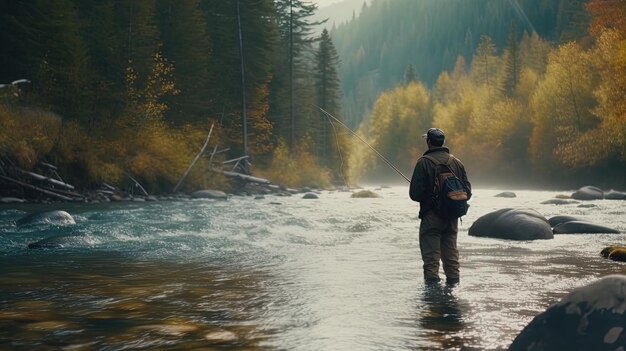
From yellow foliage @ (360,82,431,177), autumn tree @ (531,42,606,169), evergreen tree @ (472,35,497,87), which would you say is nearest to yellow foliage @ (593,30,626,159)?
autumn tree @ (531,42,606,169)

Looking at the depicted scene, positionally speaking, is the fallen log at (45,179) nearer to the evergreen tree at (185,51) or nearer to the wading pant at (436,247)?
the evergreen tree at (185,51)

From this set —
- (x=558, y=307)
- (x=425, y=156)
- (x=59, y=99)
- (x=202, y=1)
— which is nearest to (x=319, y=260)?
(x=425, y=156)

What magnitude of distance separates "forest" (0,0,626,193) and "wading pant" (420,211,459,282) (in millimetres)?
2135

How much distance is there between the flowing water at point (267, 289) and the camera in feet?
15.6

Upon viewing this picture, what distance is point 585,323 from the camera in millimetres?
3734

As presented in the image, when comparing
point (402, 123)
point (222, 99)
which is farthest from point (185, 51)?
point (402, 123)

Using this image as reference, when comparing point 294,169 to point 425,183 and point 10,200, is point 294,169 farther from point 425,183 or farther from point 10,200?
point 425,183

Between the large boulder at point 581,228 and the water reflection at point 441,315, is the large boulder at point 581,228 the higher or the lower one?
the higher one

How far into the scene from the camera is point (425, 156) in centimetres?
751

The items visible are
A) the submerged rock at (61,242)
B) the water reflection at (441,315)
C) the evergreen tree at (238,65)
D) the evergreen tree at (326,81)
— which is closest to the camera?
the water reflection at (441,315)

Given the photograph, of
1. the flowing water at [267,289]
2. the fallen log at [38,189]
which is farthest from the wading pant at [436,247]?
the fallen log at [38,189]

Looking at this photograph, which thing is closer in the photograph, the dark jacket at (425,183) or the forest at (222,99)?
the dark jacket at (425,183)

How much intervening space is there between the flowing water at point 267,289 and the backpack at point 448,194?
905 millimetres

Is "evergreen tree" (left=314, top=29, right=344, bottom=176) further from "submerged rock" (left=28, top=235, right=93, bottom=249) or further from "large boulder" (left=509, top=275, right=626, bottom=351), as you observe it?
"large boulder" (left=509, top=275, right=626, bottom=351)
